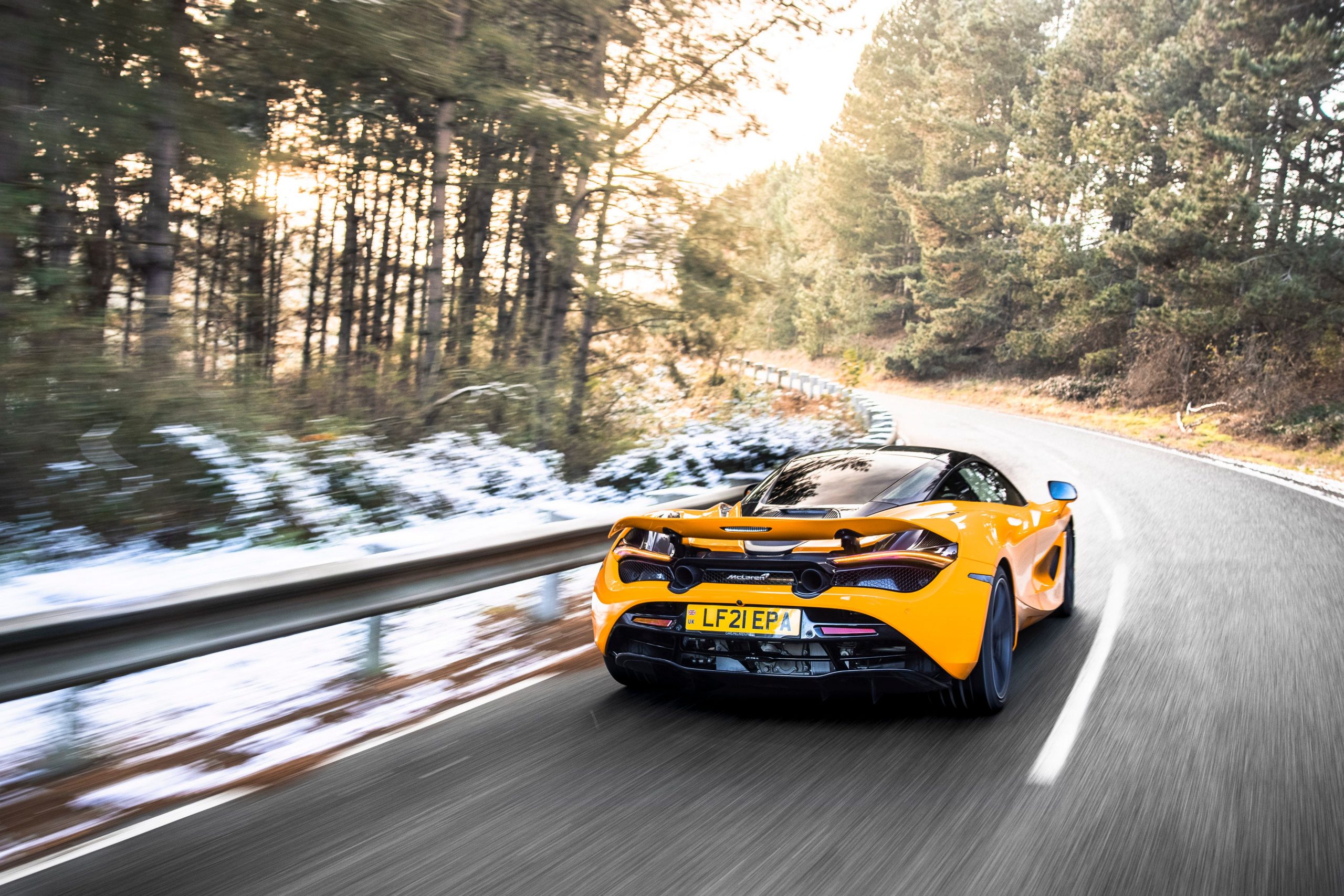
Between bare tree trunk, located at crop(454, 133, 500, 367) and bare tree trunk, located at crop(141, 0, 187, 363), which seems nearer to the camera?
bare tree trunk, located at crop(141, 0, 187, 363)

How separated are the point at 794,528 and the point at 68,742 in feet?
10.5

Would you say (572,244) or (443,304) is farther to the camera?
(443,304)

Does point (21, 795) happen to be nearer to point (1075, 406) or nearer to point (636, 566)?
point (636, 566)

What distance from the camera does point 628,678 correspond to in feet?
16.2

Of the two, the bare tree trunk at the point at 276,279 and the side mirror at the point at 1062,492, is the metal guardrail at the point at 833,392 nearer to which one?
the side mirror at the point at 1062,492

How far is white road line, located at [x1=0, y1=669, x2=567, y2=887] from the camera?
10.2ft

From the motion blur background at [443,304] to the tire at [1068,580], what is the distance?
1.81 ft

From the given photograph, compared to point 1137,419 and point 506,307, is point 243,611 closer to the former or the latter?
point 506,307

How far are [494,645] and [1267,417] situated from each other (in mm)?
23083

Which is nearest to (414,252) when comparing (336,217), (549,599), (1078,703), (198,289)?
(336,217)

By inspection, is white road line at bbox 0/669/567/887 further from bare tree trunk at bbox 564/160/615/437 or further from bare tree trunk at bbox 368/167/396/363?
bare tree trunk at bbox 368/167/396/363

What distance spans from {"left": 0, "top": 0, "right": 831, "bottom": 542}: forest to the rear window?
4.98 meters

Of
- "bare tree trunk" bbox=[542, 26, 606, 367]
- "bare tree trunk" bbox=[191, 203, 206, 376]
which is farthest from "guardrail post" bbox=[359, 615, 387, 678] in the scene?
"bare tree trunk" bbox=[542, 26, 606, 367]

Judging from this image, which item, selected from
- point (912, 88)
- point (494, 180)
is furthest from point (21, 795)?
point (912, 88)
